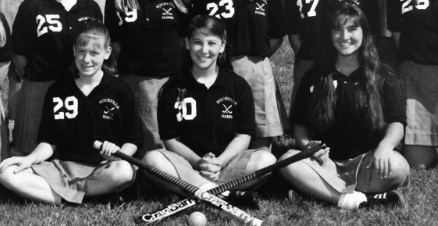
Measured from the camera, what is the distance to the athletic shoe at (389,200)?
191 inches

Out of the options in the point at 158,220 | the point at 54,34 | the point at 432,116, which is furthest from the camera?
the point at 432,116

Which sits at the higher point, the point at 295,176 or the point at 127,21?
the point at 127,21

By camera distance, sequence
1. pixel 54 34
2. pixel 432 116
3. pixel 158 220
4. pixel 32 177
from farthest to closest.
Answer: pixel 432 116, pixel 54 34, pixel 32 177, pixel 158 220

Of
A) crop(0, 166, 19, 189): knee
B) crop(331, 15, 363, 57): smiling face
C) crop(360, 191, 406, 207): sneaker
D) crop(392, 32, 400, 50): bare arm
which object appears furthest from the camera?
crop(392, 32, 400, 50): bare arm

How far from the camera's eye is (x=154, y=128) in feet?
19.0

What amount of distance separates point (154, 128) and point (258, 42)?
3.20 ft

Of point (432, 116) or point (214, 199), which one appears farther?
point (432, 116)

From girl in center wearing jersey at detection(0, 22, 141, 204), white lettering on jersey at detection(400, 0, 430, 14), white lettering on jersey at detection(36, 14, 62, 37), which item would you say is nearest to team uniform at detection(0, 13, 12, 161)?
white lettering on jersey at detection(36, 14, 62, 37)

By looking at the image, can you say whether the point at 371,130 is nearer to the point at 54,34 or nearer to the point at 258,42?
the point at 258,42

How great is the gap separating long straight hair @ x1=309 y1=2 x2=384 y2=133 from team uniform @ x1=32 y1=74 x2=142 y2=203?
121 centimetres

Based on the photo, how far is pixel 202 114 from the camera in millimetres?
5258

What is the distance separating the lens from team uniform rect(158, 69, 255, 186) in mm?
5254

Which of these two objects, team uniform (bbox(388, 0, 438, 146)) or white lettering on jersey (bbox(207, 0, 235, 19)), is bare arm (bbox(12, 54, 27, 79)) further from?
team uniform (bbox(388, 0, 438, 146))

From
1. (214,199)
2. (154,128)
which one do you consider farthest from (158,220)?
(154,128)
